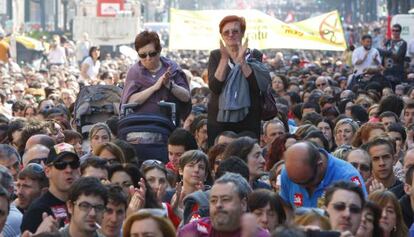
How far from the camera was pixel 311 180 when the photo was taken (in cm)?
1223

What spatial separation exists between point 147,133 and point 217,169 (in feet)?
7.39

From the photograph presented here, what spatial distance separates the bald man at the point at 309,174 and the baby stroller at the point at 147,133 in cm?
291

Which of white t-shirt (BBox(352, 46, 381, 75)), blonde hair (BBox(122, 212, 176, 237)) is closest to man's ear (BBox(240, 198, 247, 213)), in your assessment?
blonde hair (BBox(122, 212, 176, 237))

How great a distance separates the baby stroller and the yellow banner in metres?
19.7

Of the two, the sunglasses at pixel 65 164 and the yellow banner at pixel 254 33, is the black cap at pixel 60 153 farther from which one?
the yellow banner at pixel 254 33

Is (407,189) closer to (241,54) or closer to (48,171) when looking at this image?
(48,171)

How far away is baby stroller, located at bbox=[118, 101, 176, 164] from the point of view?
15.5m

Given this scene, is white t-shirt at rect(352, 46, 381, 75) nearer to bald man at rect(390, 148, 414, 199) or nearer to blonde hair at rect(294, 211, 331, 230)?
bald man at rect(390, 148, 414, 199)

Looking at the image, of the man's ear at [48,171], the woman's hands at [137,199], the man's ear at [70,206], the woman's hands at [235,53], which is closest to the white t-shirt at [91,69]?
the woman's hands at [235,53]

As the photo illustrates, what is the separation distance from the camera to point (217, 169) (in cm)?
1334

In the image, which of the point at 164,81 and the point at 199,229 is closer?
the point at 199,229

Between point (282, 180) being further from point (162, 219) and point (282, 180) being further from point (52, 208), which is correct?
point (162, 219)

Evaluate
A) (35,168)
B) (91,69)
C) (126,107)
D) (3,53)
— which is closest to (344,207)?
(35,168)

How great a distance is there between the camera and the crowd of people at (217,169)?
1080cm
